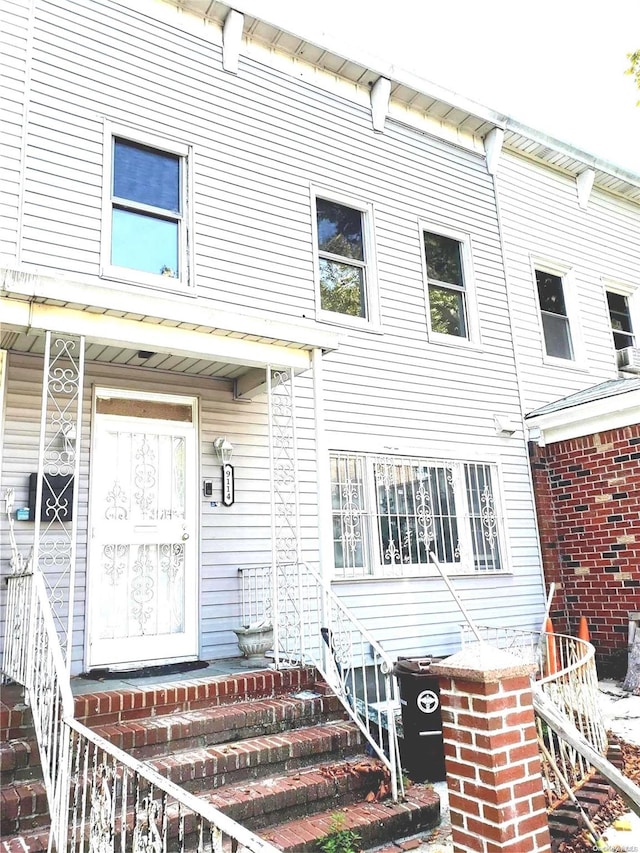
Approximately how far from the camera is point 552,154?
10031 millimetres

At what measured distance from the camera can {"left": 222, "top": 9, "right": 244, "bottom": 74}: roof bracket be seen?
277 inches

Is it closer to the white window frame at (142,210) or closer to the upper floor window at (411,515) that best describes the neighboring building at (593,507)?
the upper floor window at (411,515)

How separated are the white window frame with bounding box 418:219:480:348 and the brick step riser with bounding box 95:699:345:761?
4975 millimetres

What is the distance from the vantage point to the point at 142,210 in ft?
20.8

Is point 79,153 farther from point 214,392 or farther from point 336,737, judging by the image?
point 336,737

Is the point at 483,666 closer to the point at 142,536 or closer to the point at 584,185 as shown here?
the point at 142,536

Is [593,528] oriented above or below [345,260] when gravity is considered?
below

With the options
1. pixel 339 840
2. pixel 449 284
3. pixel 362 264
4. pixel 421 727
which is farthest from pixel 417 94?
pixel 339 840

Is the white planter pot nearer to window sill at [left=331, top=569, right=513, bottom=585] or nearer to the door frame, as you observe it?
the door frame

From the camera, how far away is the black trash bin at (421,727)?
4.64 metres

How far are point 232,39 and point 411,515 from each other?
18.3 feet

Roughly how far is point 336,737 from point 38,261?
446 centimetres

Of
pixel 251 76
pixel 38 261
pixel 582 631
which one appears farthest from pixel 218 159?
pixel 582 631

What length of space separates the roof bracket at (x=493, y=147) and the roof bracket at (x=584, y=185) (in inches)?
74.2
